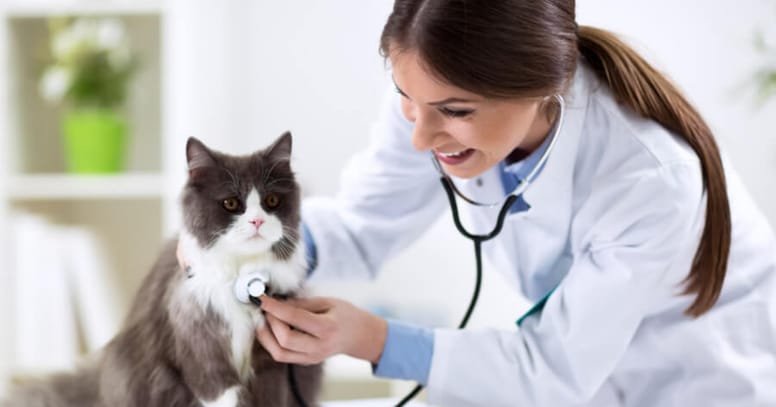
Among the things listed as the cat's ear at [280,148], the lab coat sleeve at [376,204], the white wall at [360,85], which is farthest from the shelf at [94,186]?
the cat's ear at [280,148]

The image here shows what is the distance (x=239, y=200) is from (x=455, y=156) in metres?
0.32

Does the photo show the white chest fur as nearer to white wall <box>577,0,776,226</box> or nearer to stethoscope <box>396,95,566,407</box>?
stethoscope <box>396,95,566,407</box>

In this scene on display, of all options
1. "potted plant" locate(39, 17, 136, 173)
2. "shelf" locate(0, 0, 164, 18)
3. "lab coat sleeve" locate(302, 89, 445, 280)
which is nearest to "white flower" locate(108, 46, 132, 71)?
"potted plant" locate(39, 17, 136, 173)

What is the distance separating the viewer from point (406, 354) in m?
1.12

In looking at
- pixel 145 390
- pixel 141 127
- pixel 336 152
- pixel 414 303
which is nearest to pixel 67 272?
pixel 141 127

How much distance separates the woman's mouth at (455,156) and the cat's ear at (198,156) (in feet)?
1.06

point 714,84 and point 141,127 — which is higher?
point 714,84

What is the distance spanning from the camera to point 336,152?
2.34 m

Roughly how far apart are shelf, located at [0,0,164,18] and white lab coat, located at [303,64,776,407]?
42.4 inches

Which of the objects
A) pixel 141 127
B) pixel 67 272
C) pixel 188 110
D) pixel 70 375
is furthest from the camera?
pixel 141 127

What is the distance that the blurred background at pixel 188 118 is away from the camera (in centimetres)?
212

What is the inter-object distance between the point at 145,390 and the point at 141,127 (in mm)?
1578

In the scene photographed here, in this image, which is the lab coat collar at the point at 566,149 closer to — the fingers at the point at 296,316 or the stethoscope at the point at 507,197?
the stethoscope at the point at 507,197

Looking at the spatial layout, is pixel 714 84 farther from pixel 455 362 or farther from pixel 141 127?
pixel 141 127
